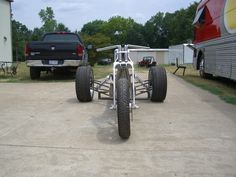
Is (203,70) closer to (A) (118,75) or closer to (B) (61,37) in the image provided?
(B) (61,37)

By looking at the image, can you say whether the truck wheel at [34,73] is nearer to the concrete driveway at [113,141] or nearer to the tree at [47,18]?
the concrete driveway at [113,141]

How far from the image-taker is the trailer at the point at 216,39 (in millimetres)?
12883

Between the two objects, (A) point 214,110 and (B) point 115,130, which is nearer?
(B) point 115,130

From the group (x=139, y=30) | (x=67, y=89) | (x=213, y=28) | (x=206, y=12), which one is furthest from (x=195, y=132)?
(x=139, y=30)

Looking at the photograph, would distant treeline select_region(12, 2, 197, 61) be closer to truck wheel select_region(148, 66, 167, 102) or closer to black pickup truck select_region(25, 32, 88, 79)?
black pickup truck select_region(25, 32, 88, 79)

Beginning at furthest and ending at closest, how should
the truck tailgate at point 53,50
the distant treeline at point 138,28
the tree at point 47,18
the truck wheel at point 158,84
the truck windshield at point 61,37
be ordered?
the tree at point 47,18
the distant treeline at point 138,28
the truck windshield at point 61,37
the truck tailgate at point 53,50
the truck wheel at point 158,84

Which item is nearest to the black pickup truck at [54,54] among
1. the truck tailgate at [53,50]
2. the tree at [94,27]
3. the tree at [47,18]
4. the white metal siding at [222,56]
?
the truck tailgate at [53,50]

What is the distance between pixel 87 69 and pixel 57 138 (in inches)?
147

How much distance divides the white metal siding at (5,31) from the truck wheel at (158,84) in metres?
19.5

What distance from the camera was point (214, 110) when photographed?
8703mm

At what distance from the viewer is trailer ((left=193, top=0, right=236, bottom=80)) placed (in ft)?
42.3

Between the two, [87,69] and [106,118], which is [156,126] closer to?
[106,118]

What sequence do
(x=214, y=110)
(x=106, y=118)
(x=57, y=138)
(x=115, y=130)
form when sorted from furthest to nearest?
(x=214, y=110), (x=106, y=118), (x=115, y=130), (x=57, y=138)

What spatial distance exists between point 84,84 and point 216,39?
757cm
